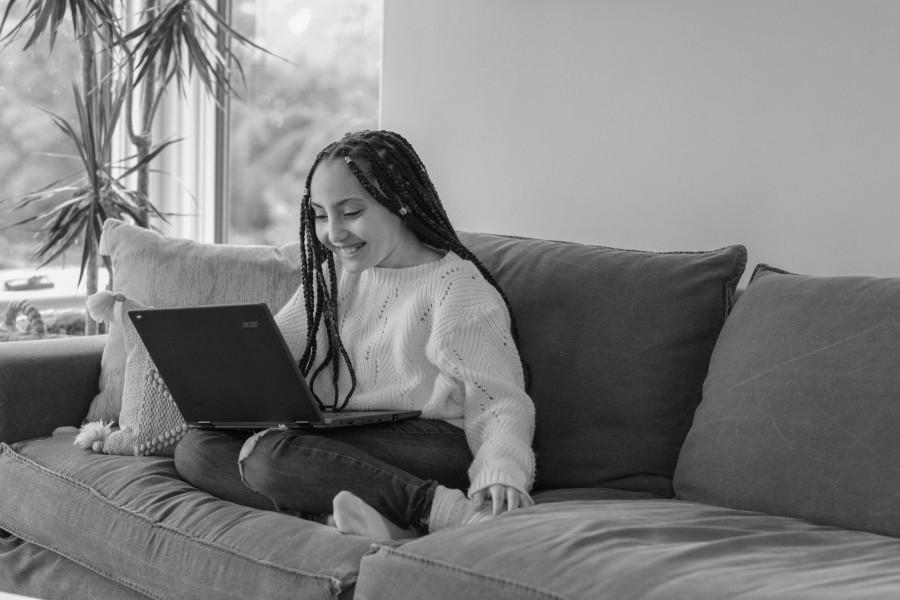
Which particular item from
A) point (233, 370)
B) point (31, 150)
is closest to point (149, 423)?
point (233, 370)

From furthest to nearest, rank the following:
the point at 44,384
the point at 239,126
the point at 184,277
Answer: the point at 239,126, the point at 184,277, the point at 44,384

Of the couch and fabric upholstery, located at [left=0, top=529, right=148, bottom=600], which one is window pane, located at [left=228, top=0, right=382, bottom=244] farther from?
fabric upholstery, located at [left=0, top=529, right=148, bottom=600]

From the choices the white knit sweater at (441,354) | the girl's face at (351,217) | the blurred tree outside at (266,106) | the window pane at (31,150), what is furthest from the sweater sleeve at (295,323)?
the blurred tree outside at (266,106)

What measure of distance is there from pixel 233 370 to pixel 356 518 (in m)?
0.38

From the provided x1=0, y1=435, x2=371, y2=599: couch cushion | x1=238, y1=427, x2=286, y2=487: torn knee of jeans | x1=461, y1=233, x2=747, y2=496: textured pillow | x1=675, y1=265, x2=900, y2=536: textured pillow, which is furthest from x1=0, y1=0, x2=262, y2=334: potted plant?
x1=675, y1=265, x2=900, y2=536: textured pillow

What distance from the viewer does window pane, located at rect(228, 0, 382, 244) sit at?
3820mm

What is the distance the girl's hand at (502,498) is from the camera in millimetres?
1740

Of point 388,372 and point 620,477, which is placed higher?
point 388,372

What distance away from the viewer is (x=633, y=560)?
1.36 meters

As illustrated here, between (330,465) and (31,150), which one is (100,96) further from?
(330,465)

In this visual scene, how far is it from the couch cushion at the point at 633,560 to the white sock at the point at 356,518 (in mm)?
113

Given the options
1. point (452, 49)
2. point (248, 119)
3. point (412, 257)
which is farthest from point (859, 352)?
point (248, 119)

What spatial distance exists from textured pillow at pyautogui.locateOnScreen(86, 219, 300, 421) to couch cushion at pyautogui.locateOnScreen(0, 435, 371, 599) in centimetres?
19

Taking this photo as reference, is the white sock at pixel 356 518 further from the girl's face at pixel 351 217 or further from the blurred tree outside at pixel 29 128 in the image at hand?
the blurred tree outside at pixel 29 128
